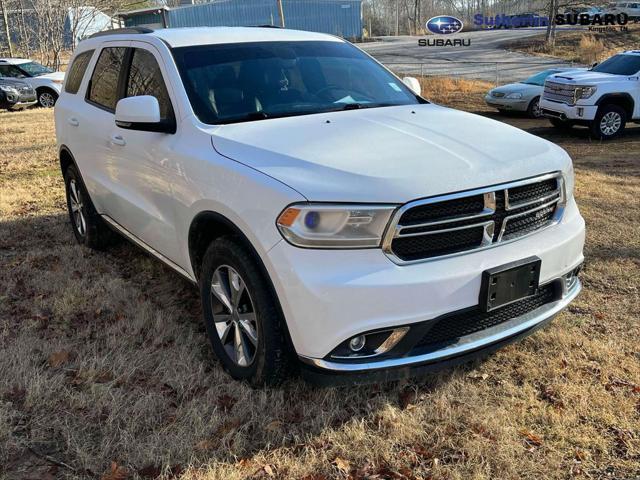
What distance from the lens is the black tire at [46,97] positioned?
19844 mm

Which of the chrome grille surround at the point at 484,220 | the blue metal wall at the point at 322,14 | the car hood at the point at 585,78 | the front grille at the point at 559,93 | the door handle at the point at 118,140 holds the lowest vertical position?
the front grille at the point at 559,93

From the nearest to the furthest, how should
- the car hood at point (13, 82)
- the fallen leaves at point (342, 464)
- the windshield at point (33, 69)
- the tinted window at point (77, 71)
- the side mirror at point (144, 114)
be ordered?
1. the fallen leaves at point (342, 464)
2. the side mirror at point (144, 114)
3. the tinted window at point (77, 71)
4. the car hood at point (13, 82)
5. the windshield at point (33, 69)

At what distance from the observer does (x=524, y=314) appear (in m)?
2.93

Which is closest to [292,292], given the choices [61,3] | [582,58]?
[61,3]

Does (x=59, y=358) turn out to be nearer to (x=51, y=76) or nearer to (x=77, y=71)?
(x=77, y=71)

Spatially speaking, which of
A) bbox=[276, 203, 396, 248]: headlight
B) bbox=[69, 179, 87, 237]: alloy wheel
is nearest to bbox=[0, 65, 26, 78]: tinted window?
bbox=[69, 179, 87, 237]: alloy wheel

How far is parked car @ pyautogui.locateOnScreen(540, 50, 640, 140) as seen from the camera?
11.7 metres

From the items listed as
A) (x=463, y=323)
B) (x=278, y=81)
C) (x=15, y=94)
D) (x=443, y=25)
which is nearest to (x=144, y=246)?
(x=278, y=81)

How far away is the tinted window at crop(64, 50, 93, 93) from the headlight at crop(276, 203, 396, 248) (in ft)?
11.3

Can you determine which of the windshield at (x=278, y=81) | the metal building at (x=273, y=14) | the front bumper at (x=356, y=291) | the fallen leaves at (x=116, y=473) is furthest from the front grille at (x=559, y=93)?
the metal building at (x=273, y=14)

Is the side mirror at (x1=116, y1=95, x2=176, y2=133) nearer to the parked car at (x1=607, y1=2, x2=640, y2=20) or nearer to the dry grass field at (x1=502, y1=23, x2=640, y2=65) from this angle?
the dry grass field at (x1=502, y1=23, x2=640, y2=65)

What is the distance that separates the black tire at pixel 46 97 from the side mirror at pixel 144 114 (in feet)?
60.9

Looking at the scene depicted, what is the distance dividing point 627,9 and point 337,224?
5940 centimetres

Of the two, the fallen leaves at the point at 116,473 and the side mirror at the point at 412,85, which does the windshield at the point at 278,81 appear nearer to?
the side mirror at the point at 412,85
